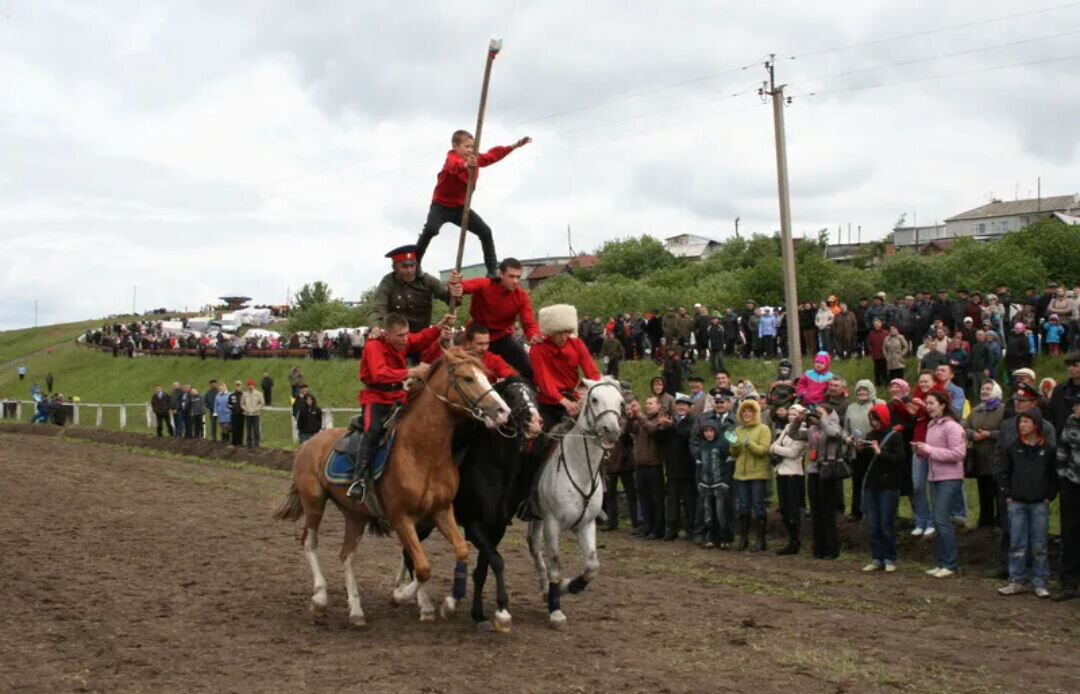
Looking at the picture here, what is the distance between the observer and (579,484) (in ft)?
36.4

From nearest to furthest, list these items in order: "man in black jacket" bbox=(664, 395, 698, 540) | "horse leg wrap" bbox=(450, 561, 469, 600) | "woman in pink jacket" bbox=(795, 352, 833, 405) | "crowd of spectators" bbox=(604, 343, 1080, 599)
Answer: "horse leg wrap" bbox=(450, 561, 469, 600) → "crowd of spectators" bbox=(604, 343, 1080, 599) → "woman in pink jacket" bbox=(795, 352, 833, 405) → "man in black jacket" bbox=(664, 395, 698, 540)

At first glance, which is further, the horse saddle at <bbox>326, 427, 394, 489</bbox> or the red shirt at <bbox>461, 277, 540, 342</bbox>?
the red shirt at <bbox>461, 277, 540, 342</bbox>

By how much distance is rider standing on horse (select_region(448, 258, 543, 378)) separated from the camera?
11.4 meters

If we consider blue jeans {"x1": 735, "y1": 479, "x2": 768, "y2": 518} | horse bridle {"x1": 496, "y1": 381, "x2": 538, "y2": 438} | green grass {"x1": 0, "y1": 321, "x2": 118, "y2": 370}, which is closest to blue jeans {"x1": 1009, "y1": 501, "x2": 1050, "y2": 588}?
blue jeans {"x1": 735, "y1": 479, "x2": 768, "y2": 518}

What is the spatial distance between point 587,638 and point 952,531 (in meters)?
6.00

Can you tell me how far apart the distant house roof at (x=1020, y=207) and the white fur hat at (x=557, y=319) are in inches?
4647

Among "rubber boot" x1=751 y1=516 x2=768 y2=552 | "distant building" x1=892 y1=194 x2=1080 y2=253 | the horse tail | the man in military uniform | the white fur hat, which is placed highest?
"distant building" x1=892 y1=194 x2=1080 y2=253

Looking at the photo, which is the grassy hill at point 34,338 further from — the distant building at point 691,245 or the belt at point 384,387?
the belt at point 384,387

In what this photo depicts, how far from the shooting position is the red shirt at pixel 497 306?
1157cm

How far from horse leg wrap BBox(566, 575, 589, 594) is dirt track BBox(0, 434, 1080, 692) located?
12.6 inches

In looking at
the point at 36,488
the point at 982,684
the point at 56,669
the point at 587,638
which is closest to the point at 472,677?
the point at 587,638

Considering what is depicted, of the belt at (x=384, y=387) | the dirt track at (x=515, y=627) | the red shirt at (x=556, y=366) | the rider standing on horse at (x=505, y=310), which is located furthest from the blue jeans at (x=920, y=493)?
the belt at (x=384, y=387)

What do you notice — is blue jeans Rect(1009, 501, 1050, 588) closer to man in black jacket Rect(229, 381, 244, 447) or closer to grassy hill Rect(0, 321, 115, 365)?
man in black jacket Rect(229, 381, 244, 447)

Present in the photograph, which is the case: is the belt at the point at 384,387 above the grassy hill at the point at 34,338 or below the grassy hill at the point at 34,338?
below
